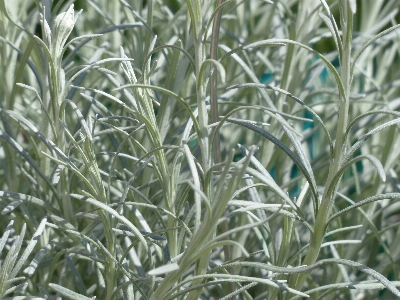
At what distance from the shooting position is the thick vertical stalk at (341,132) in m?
0.48

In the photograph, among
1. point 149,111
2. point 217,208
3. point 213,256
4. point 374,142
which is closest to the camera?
point 217,208

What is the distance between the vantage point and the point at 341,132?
50 centimetres

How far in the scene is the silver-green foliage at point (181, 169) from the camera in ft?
1.60

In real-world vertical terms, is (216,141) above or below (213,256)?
above

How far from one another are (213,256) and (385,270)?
0.78ft

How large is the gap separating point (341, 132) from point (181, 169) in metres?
0.31

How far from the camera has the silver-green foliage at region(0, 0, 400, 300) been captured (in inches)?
19.2

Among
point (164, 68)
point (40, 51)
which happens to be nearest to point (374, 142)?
point (164, 68)

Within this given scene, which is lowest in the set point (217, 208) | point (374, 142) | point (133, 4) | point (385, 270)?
point (385, 270)

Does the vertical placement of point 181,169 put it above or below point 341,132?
below

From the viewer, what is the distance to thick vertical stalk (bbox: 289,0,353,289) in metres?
0.48

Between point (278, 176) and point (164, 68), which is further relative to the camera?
point (164, 68)

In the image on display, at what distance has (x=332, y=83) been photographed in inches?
44.7

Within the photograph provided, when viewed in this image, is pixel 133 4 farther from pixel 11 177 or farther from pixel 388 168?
pixel 388 168
